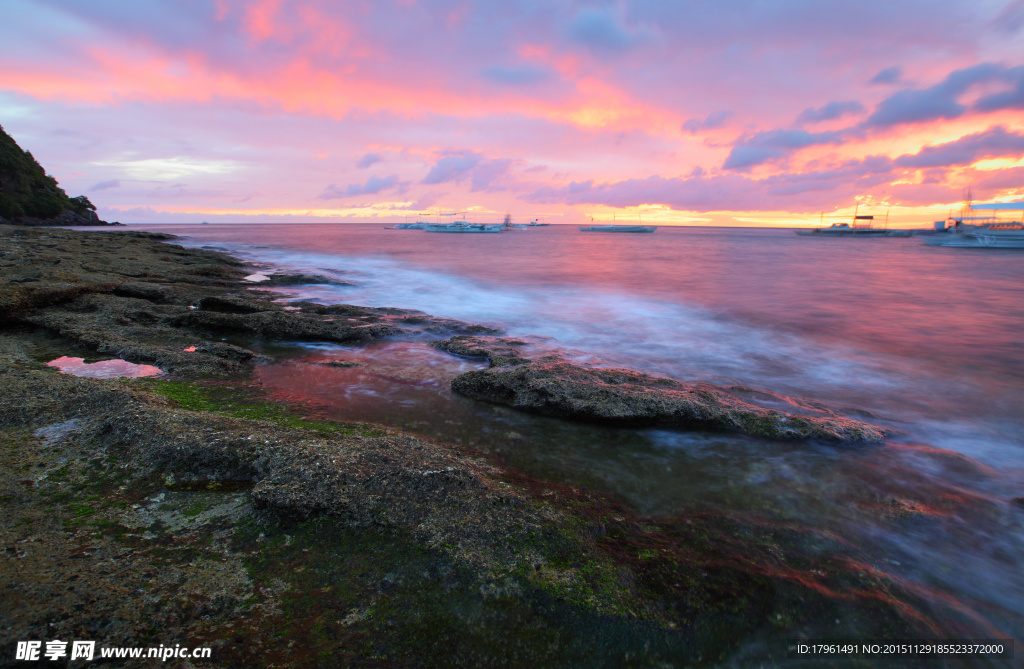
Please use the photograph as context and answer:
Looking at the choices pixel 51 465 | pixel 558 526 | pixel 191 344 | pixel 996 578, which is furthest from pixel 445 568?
pixel 191 344

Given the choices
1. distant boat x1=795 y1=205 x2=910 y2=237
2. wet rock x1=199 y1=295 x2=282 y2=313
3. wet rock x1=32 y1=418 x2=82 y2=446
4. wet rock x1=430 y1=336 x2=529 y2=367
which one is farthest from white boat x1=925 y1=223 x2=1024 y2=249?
wet rock x1=32 y1=418 x2=82 y2=446

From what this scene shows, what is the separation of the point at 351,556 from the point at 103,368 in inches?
169

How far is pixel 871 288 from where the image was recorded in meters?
16.5

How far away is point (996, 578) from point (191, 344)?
7.53 metres

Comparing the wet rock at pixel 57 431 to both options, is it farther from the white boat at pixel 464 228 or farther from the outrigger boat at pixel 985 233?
the white boat at pixel 464 228

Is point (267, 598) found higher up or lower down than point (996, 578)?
higher up

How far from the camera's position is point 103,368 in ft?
14.8

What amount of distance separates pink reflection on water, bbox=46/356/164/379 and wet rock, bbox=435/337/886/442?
319 centimetres

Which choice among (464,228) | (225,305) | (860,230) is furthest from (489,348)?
(860,230)

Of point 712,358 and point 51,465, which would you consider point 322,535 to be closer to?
point 51,465

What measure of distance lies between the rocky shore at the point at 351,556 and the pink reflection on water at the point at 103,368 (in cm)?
80

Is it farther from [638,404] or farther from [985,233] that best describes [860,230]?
[638,404]

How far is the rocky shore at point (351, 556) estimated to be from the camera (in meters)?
1.69

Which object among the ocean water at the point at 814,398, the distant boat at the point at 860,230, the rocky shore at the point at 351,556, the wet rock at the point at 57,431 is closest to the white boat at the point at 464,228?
the distant boat at the point at 860,230
